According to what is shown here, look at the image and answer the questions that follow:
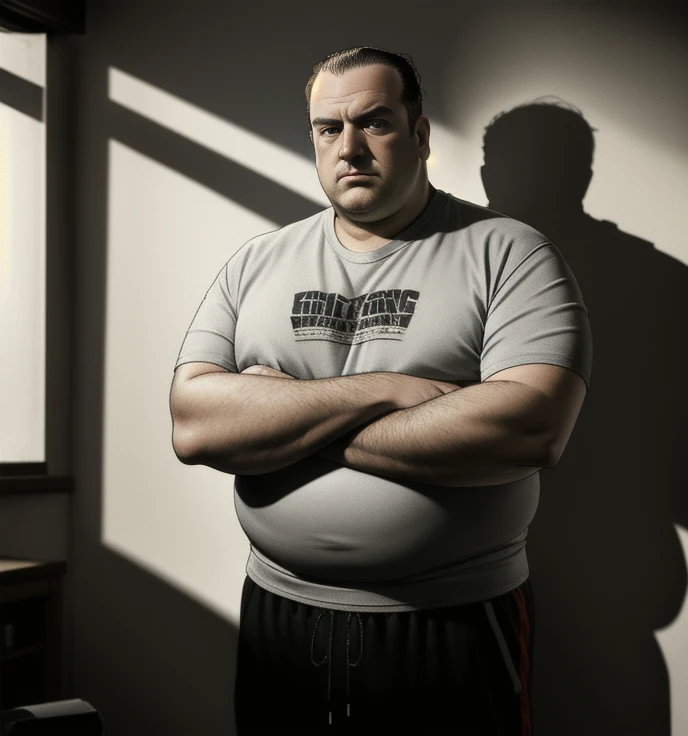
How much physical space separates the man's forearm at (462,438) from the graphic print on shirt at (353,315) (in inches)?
8.3

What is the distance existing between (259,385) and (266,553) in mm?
353

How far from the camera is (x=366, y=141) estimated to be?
1631mm

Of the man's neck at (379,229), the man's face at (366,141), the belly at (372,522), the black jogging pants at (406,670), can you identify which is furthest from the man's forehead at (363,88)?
the black jogging pants at (406,670)

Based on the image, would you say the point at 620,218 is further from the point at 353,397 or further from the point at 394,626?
the point at 394,626

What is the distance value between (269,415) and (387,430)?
0.73 ft

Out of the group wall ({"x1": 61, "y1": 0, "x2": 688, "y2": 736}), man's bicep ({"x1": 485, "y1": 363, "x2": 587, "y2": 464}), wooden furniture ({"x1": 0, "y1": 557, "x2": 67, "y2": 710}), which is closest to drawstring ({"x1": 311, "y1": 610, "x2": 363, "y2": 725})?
man's bicep ({"x1": 485, "y1": 363, "x2": 587, "y2": 464})

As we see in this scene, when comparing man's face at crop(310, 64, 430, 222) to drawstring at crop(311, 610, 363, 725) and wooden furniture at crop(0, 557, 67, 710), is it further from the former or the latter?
wooden furniture at crop(0, 557, 67, 710)

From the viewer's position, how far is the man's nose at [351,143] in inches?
63.3

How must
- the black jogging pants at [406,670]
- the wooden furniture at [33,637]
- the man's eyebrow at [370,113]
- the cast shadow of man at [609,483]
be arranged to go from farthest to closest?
the wooden furniture at [33,637] → the cast shadow of man at [609,483] → the man's eyebrow at [370,113] → the black jogging pants at [406,670]

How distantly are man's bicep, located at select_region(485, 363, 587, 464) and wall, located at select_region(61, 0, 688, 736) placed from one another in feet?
1.89

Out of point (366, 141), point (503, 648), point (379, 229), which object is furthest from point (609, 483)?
point (366, 141)

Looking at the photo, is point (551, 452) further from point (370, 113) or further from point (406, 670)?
point (370, 113)

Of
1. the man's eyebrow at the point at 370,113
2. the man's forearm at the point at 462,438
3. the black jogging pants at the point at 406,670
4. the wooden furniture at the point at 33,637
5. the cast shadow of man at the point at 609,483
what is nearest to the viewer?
the man's forearm at the point at 462,438

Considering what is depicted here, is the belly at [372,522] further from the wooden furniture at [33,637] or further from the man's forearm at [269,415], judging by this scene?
the wooden furniture at [33,637]
